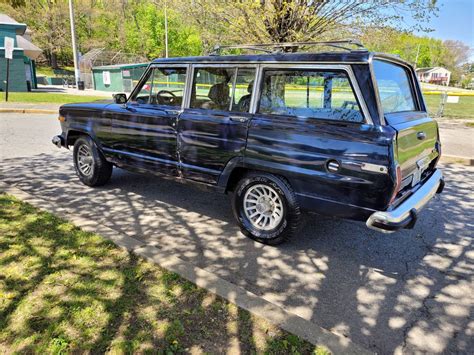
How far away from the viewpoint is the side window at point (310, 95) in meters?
3.40

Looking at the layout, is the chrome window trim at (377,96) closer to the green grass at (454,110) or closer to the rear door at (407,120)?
the rear door at (407,120)

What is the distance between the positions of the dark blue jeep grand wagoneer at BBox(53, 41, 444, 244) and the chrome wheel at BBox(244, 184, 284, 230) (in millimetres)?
11

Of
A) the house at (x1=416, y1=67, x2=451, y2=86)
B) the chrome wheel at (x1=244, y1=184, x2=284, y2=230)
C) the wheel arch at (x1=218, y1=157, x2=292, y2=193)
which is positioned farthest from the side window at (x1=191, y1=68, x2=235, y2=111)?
the house at (x1=416, y1=67, x2=451, y2=86)

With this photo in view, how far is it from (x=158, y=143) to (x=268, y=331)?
9.38 ft

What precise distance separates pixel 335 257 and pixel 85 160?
4.03 m

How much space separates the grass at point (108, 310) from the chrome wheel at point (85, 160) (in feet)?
7.20

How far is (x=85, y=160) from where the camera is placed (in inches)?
224

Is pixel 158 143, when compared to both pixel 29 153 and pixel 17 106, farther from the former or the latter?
pixel 17 106

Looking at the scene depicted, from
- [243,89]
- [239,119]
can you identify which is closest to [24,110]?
[243,89]

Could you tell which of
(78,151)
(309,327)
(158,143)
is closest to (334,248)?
(309,327)

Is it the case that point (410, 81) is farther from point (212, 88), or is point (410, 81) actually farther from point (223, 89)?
point (212, 88)

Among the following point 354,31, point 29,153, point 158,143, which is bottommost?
point 29,153

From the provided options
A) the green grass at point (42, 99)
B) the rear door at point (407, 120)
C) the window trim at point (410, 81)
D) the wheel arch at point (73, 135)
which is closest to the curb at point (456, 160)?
the rear door at point (407, 120)

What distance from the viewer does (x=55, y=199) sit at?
5.05m
